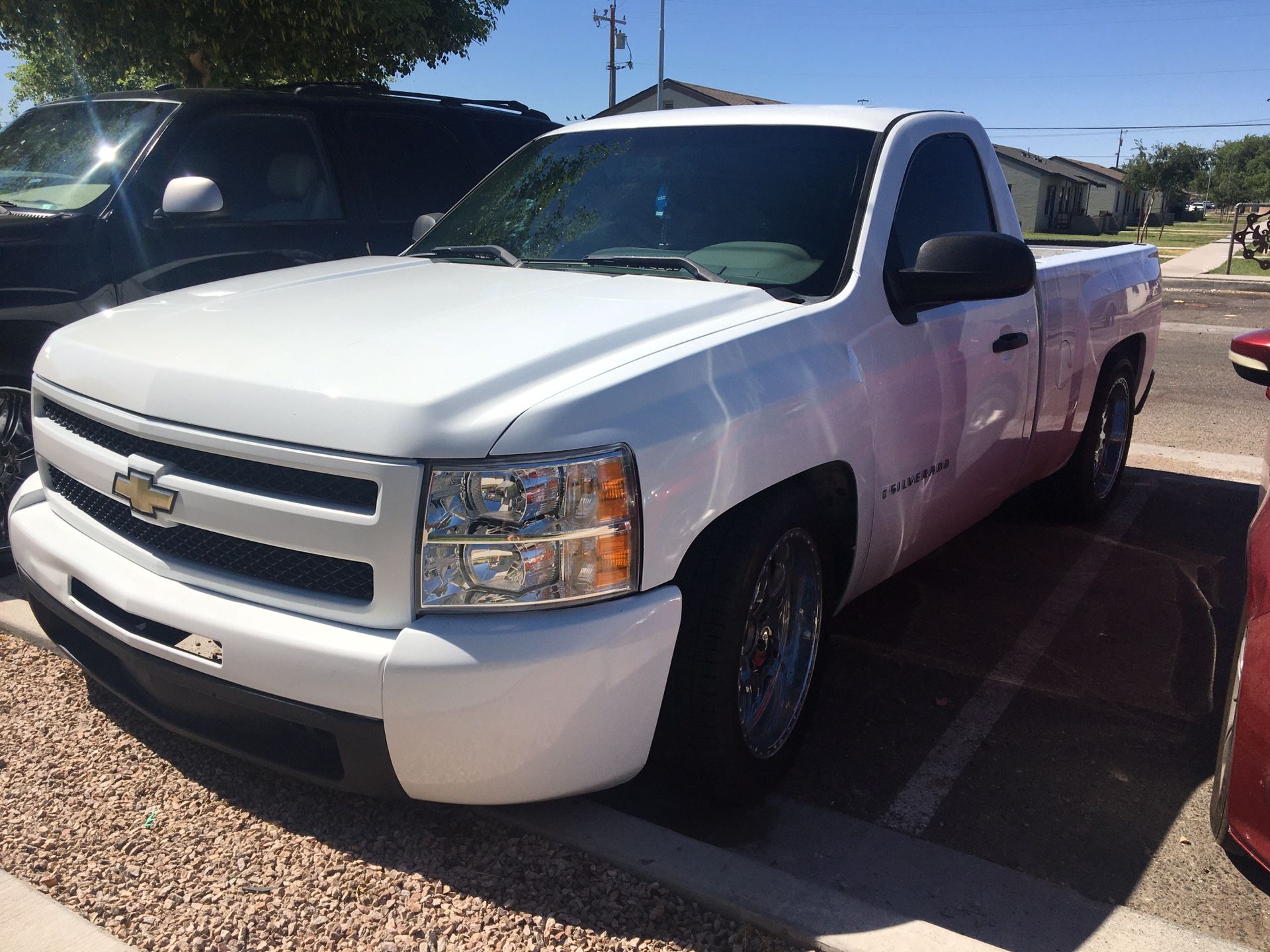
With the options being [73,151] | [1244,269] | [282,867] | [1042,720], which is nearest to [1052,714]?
[1042,720]

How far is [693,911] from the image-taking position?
2.52 metres

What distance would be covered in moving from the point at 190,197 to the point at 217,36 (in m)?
7.28

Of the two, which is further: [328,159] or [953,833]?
[328,159]

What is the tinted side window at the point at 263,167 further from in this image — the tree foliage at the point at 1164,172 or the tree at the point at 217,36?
the tree foliage at the point at 1164,172

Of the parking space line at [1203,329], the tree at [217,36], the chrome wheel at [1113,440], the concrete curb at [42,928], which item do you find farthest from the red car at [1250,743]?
the parking space line at [1203,329]

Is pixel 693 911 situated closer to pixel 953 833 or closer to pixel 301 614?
pixel 953 833

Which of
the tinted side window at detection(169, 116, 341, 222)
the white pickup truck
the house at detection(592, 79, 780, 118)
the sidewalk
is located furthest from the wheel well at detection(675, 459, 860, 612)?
the house at detection(592, 79, 780, 118)

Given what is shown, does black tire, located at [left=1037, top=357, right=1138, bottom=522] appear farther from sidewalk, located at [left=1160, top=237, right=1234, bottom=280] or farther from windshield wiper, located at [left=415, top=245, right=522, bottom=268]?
sidewalk, located at [left=1160, top=237, right=1234, bottom=280]

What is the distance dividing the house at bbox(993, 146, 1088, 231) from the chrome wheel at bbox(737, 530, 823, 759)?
61535 mm

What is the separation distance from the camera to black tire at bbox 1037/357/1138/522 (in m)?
5.41

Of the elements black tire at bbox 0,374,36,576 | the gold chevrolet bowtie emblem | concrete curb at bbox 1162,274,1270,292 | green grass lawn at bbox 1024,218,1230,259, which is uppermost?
the gold chevrolet bowtie emblem

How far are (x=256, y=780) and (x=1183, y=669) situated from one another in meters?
3.20

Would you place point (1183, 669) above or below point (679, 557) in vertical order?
below

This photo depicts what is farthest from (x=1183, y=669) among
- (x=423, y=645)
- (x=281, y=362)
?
(x=281, y=362)
